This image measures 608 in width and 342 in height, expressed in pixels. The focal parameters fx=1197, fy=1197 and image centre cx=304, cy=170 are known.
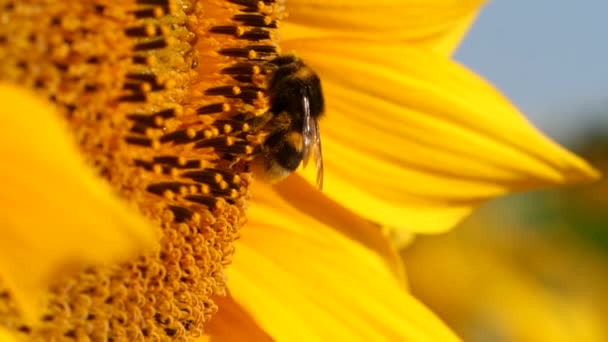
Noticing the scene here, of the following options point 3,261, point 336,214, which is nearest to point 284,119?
Answer: point 336,214

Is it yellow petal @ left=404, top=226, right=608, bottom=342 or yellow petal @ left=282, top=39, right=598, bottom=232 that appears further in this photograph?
yellow petal @ left=404, top=226, right=608, bottom=342

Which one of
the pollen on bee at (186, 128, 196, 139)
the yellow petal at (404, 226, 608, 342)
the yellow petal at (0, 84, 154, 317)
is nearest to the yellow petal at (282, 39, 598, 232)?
the pollen on bee at (186, 128, 196, 139)

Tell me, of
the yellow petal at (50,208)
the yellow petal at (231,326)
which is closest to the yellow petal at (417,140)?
the yellow petal at (231,326)

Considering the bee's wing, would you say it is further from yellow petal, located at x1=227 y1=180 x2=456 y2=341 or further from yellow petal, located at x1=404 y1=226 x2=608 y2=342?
yellow petal, located at x1=404 y1=226 x2=608 y2=342

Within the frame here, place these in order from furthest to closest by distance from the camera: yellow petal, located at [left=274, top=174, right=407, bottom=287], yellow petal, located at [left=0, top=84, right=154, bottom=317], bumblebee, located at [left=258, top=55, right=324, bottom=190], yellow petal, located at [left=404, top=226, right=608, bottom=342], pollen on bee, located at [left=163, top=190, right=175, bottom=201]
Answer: yellow petal, located at [left=404, top=226, right=608, bottom=342], yellow petal, located at [left=274, top=174, right=407, bottom=287], bumblebee, located at [left=258, top=55, right=324, bottom=190], pollen on bee, located at [left=163, top=190, right=175, bottom=201], yellow petal, located at [left=0, top=84, right=154, bottom=317]

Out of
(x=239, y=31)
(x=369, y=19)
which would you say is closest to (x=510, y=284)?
(x=369, y=19)

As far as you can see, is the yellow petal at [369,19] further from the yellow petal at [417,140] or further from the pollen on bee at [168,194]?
the pollen on bee at [168,194]
